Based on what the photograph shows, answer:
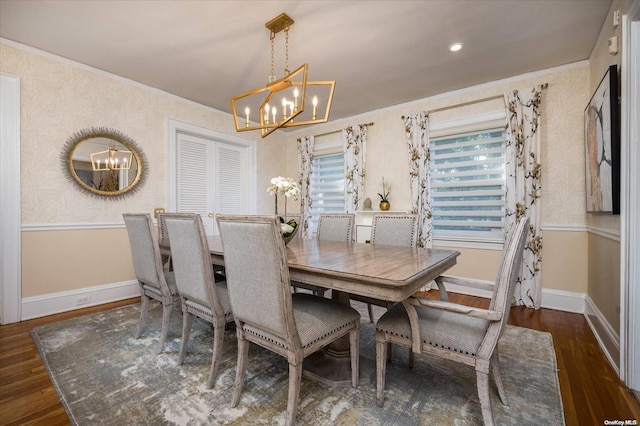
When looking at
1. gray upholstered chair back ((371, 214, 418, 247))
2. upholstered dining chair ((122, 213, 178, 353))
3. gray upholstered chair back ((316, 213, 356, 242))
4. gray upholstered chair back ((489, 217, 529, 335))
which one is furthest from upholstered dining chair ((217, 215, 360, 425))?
gray upholstered chair back ((316, 213, 356, 242))

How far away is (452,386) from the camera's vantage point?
1663 millimetres

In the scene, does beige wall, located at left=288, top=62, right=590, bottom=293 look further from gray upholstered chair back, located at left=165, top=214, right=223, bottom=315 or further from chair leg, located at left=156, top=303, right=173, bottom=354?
chair leg, located at left=156, top=303, right=173, bottom=354

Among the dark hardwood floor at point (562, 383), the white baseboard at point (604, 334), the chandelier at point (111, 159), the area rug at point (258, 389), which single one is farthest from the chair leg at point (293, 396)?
the chandelier at point (111, 159)

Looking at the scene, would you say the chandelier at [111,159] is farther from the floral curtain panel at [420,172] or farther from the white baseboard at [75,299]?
the floral curtain panel at [420,172]

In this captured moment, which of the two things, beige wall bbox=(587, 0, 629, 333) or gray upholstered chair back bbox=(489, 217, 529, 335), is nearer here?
gray upholstered chair back bbox=(489, 217, 529, 335)

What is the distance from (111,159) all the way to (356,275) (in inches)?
133

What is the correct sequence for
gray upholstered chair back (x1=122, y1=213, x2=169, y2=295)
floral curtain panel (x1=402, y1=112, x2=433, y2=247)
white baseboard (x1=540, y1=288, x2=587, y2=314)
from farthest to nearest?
floral curtain panel (x1=402, y1=112, x2=433, y2=247), white baseboard (x1=540, y1=288, x2=587, y2=314), gray upholstered chair back (x1=122, y1=213, x2=169, y2=295)

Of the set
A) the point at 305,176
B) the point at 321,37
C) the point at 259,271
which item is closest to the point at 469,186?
the point at 321,37

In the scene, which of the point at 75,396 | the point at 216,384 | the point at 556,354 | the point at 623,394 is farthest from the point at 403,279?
the point at 75,396

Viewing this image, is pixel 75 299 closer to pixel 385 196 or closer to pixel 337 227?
pixel 337 227

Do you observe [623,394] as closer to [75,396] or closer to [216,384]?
[216,384]

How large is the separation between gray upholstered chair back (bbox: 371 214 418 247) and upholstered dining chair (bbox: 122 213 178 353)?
6.01ft

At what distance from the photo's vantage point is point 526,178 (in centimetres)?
315

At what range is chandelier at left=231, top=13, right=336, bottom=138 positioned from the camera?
2.07 metres
